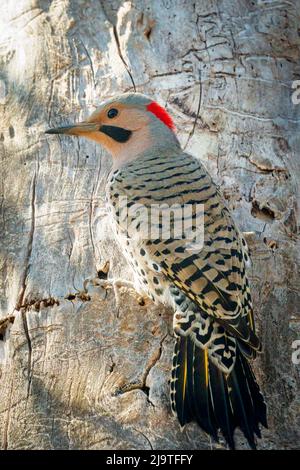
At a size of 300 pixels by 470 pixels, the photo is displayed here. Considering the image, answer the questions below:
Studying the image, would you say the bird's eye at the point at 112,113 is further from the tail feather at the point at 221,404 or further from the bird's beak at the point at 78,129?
the tail feather at the point at 221,404

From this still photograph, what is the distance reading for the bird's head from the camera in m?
4.16

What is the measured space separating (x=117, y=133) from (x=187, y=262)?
99cm

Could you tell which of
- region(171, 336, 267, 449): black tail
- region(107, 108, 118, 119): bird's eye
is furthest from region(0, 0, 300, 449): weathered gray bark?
region(107, 108, 118, 119): bird's eye

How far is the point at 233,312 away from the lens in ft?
11.2

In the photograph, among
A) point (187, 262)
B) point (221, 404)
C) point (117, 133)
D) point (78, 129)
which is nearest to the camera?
point (221, 404)

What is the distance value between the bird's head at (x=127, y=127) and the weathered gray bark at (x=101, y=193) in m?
0.15

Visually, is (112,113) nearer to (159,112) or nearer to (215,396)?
(159,112)

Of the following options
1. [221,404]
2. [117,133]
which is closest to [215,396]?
[221,404]

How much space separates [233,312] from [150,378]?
459mm

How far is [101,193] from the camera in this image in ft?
13.7

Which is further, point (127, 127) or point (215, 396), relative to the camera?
point (127, 127)
